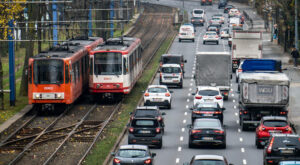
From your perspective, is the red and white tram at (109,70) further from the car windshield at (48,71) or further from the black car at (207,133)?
the black car at (207,133)

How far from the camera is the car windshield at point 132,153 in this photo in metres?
28.3

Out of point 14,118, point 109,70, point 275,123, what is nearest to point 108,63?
point 109,70

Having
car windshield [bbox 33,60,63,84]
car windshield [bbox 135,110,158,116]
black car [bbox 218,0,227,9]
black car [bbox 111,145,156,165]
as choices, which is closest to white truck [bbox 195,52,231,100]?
car windshield [bbox 33,60,63,84]

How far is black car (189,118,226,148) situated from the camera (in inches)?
1390

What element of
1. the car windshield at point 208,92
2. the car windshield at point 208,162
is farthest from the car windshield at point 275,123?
the car windshield at point 208,92

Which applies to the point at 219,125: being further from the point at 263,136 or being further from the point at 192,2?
the point at 192,2

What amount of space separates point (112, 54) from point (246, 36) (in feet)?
71.0

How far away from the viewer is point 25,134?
40812 millimetres

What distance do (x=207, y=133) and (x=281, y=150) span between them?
6330 mm

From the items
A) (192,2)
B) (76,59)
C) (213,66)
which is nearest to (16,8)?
(76,59)

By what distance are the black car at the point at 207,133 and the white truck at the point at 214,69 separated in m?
17.8

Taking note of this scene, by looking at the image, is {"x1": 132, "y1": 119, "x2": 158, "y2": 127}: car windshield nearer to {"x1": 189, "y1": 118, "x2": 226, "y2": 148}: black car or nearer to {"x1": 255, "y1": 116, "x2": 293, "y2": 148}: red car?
{"x1": 189, "y1": 118, "x2": 226, "y2": 148}: black car

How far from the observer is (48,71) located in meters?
45.2

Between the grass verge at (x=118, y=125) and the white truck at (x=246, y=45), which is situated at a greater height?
the white truck at (x=246, y=45)
